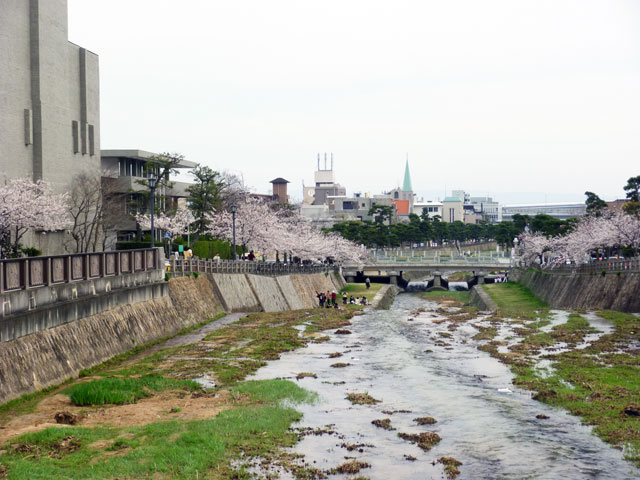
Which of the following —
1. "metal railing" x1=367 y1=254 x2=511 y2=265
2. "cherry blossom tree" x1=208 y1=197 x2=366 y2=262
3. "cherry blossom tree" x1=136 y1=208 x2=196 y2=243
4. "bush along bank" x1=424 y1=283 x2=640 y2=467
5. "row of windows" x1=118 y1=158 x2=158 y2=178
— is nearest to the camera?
"bush along bank" x1=424 y1=283 x2=640 y2=467

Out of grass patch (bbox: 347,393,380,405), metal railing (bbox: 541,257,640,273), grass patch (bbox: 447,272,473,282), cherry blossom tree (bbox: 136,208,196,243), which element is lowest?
grass patch (bbox: 447,272,473,282)

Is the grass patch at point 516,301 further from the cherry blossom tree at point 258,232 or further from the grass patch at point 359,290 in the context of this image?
the cherry blossom tree at point 258,232

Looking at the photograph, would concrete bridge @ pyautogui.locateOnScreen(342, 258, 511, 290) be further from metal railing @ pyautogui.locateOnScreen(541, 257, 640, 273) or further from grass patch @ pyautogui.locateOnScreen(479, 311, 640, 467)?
grass patch @ pyautogui.locateOnScreen(479, 311, 640, 467)

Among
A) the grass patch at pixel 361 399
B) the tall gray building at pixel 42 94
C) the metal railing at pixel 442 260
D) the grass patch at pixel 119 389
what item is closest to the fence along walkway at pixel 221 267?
the tall gray building at pixel 42 94

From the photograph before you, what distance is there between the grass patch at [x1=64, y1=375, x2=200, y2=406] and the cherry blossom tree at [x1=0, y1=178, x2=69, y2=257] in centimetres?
3100

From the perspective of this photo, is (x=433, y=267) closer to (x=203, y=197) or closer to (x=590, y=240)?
(x=590, y=240)

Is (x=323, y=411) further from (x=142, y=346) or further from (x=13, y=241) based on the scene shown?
(x=13, y=241)

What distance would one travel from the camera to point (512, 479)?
1677cm

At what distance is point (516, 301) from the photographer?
8331 centimetres

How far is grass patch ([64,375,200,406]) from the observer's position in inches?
915

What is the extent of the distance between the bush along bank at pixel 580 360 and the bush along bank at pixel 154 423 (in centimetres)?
889

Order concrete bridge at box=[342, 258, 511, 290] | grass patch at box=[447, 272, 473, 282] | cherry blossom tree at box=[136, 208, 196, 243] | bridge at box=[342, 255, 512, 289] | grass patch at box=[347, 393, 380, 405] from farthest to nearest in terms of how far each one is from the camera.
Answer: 1. grass patch at box=[447, 272, 473, 282]
2. bridge at box=[342, 255, 512, 289]
3. concrete bridge at box=[342, 258, 511, 290]
4. cherry blossom tree at box=[136, 208, 196, 243]
5. grass patch at box=[347, 393, 380, 405]

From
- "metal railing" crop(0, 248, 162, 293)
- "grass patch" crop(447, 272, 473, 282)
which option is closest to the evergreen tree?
Answer: "metal railing" crop(0, 248, 162, 293)

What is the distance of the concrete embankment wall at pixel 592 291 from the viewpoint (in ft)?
180
